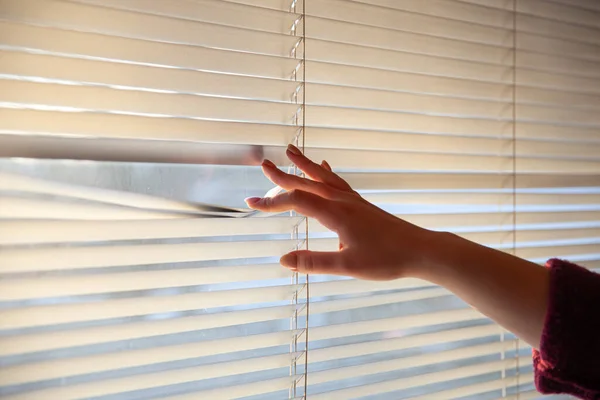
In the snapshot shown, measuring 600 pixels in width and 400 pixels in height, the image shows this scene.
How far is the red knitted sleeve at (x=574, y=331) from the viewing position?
0.80 m

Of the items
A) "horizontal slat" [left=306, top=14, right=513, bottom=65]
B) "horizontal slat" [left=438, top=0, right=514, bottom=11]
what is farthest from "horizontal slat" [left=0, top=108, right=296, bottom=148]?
"horizontal slat" [left=438, top=0, right=514, bottom=11]

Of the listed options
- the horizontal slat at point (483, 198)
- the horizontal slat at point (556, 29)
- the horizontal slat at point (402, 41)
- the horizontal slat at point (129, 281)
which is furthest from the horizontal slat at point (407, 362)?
the horizontal slat at point (556, 29)

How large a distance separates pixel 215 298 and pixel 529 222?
2.61 feet

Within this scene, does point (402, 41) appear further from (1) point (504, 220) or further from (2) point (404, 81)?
(1) point (504, 220)

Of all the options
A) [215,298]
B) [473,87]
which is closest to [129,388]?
[215,298]

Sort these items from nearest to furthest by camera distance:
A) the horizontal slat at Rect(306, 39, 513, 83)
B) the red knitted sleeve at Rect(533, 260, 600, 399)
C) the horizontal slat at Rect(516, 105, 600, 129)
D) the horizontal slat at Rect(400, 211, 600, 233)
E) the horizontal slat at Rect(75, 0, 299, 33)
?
the red knitted sleeve at Rect(533, 260, 600, 399)
the horizontal slat at Rect(75, 0, 299, 33)
the horizontal slat at Rect(306, 39, 513, 83)
the horizontal slat at Rect(400, 211, 600, 233)
the horizontal slat at Rect(516, 105, 600, 129)

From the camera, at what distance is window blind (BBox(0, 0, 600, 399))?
0.87m

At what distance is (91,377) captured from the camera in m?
0.91

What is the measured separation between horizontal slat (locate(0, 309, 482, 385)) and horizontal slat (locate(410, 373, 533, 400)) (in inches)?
6.5

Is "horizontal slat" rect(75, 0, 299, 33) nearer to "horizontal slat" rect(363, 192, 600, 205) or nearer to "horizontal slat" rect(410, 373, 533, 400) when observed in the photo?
"horizontal slat" rect(363, 192, 600, 205)

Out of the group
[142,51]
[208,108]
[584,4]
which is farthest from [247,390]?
[584,4]

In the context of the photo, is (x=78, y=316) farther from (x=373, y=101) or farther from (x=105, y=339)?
(x=373, y=101)

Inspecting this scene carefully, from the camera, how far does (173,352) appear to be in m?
0.96

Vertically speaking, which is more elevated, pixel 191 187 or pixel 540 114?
pixel 540 114
